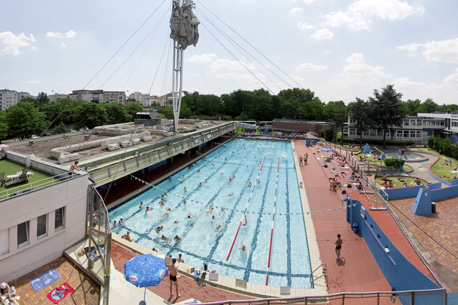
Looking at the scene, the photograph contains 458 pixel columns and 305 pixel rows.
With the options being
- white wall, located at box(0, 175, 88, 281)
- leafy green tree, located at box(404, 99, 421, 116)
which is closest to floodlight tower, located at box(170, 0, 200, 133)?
white wall, located at box(0, 175, 88, 281)

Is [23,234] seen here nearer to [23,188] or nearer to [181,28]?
[23,188]

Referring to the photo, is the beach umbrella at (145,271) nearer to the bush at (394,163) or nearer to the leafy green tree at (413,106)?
the bush at (394,163)

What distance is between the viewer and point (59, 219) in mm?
10242

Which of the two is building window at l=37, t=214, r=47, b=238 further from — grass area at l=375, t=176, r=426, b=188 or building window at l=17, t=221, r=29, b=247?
grass area at l=375, t=176, r=426, b=188

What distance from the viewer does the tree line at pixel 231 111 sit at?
39.4m

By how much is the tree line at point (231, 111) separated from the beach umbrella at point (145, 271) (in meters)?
18.2

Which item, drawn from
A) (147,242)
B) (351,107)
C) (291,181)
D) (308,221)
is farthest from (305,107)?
(147,242)

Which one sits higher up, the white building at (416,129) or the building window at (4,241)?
the white building at (416,129)

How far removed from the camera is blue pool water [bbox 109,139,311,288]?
12937mm

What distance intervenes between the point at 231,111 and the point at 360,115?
132 feet

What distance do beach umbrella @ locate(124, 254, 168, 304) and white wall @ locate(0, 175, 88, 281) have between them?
3.33 meters

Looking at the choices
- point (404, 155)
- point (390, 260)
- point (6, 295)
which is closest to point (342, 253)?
point (390, 260)

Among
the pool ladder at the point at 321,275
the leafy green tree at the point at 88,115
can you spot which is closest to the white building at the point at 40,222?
the pool ladder at the point at 321,275

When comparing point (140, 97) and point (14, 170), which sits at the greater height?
point (140, 97)
